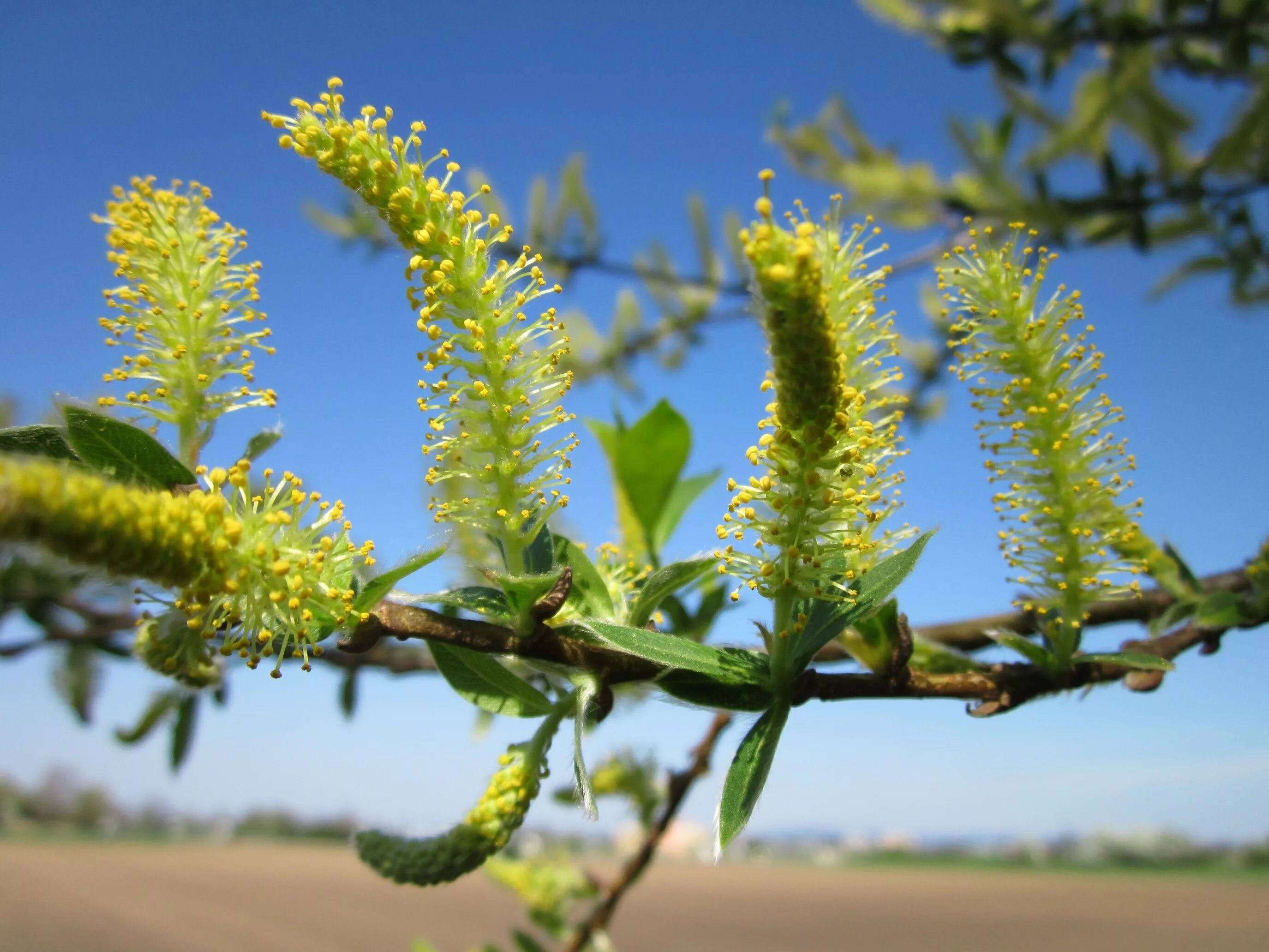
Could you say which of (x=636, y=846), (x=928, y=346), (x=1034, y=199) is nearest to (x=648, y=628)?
(x=636, y=846)

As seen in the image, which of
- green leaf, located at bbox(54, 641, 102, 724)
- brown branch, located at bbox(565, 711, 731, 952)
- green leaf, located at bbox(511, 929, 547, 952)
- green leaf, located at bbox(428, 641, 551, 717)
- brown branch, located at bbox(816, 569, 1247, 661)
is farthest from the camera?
green leaf, located at bbox(54, 641, 102, 724)

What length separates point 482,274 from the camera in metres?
0.73

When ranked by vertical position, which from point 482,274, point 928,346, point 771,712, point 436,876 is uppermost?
point 928,346

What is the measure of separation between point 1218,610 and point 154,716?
5.48ft

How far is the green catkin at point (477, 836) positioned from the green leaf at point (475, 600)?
0.36ft

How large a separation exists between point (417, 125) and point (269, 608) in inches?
15.7

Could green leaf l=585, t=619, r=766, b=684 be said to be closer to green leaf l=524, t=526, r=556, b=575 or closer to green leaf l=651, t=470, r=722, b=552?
green leaf l=524, t=526, r=556, b=575

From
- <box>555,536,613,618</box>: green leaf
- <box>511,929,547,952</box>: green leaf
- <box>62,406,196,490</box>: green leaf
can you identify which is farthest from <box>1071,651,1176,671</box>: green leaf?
<box>511,929,547,952</box>: green leaf

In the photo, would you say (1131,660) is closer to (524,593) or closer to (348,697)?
(524,593)

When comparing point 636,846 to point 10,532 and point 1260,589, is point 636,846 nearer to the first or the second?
point 1260,589

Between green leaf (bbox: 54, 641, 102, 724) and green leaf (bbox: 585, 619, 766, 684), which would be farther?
green leaf (bbox: 54, 641, 102, 724)

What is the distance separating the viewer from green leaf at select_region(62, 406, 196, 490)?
25.9 inches

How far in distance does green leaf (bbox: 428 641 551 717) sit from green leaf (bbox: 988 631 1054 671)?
42 cm

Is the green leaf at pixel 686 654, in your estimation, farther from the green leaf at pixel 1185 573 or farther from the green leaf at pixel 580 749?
the green leaf at pixel 1185 573
